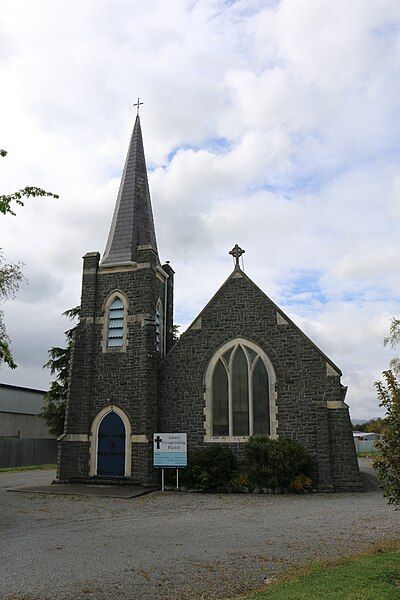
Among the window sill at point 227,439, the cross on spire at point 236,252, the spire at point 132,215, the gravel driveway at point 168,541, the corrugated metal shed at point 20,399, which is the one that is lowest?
the gravel driveway at point 168,541

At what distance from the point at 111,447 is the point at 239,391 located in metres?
5.36

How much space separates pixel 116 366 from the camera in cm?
2117

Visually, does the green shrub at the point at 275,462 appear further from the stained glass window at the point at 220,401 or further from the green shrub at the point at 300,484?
the stained glass window at the point at 220,401

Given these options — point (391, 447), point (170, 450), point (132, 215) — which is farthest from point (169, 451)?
point (391, 447)

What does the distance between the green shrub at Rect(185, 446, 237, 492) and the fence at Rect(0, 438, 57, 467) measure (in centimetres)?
1938

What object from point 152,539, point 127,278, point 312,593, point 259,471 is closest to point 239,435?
point 259,471

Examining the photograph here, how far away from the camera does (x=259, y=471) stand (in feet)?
59.6

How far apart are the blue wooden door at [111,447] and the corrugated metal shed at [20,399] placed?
77.6 ft

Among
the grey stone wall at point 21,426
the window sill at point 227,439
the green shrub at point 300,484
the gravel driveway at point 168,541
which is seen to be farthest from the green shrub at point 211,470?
the grey stone wall at point 21,426

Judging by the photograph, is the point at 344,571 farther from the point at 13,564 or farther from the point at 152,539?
the point at 13,564

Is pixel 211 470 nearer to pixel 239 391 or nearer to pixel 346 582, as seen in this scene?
pixel 239 391

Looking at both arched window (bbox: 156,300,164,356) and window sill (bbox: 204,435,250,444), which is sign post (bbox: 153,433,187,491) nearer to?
window sill (bbox: 204,435,250,444)

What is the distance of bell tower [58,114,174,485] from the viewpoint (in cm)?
2025

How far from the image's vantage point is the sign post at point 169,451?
18969 millimetres
